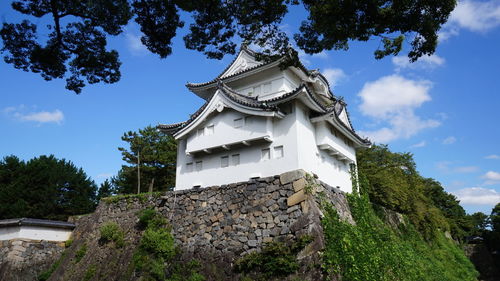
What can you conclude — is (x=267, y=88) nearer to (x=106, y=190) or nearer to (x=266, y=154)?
(x=266, y=154)

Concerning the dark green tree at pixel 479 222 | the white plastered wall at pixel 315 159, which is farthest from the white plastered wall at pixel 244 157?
the dark green tree at pixel 479 222

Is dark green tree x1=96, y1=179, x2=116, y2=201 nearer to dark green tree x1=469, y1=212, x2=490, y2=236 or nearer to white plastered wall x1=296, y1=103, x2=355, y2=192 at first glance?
white plastered wall x1=296, y1=103, x2=355, y2=192

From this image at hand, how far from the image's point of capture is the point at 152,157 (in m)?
28.3

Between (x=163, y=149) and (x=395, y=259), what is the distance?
2091cm

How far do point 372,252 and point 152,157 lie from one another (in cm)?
2083

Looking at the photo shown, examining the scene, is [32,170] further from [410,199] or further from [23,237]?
[410,199]

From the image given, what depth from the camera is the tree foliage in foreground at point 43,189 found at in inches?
1096

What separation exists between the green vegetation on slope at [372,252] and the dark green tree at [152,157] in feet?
56.5

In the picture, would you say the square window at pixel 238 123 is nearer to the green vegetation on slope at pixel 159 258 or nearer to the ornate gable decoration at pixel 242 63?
the ornate gable decoration at pixel 242 63

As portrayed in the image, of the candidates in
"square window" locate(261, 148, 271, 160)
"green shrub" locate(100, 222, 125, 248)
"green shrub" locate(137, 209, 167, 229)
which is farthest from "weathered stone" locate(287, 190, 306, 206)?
"green shrub" locate(100, 222, 125, 248)

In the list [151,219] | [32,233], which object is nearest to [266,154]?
[151,219]

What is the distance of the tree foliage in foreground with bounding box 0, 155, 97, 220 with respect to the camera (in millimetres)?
27844

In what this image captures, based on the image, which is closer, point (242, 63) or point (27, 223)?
point (27, 223)

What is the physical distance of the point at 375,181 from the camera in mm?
20391
